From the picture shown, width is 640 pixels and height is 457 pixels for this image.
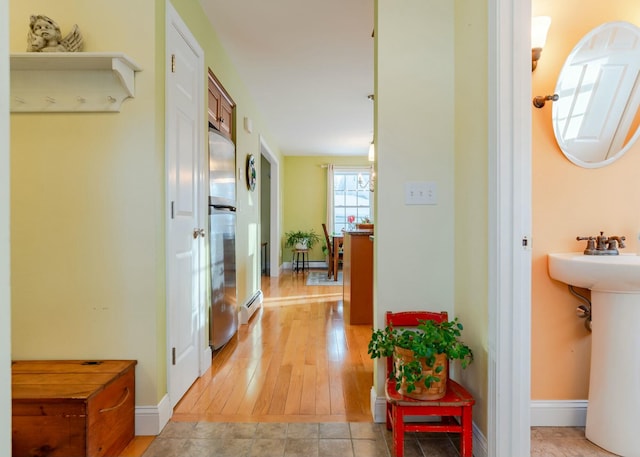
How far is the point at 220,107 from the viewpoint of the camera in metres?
2.99

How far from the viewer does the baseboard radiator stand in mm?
3604

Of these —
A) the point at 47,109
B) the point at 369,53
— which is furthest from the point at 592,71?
the point at 47,109

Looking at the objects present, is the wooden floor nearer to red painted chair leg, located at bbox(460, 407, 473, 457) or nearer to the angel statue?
red painted chair leg, located at bbox(460, 407, 473, 457)

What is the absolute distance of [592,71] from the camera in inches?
71.0

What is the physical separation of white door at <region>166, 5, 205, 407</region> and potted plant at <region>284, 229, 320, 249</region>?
5.11 metres

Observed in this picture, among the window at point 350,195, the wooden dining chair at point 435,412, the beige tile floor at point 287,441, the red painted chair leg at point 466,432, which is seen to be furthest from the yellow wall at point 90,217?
the window at point 350,195

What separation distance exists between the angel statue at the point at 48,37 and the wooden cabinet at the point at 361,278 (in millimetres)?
2588

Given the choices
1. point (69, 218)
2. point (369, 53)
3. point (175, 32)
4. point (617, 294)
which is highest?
point (369, 53)

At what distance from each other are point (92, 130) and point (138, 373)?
117 centimetres

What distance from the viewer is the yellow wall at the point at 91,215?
169cm

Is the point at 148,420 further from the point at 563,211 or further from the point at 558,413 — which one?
the point at 563,211

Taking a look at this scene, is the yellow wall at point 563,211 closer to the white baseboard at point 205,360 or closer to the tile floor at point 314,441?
the tile floor at point 314,441

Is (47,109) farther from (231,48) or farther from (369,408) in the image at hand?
(369,408)

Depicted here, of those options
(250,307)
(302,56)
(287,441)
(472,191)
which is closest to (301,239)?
(250,307)
